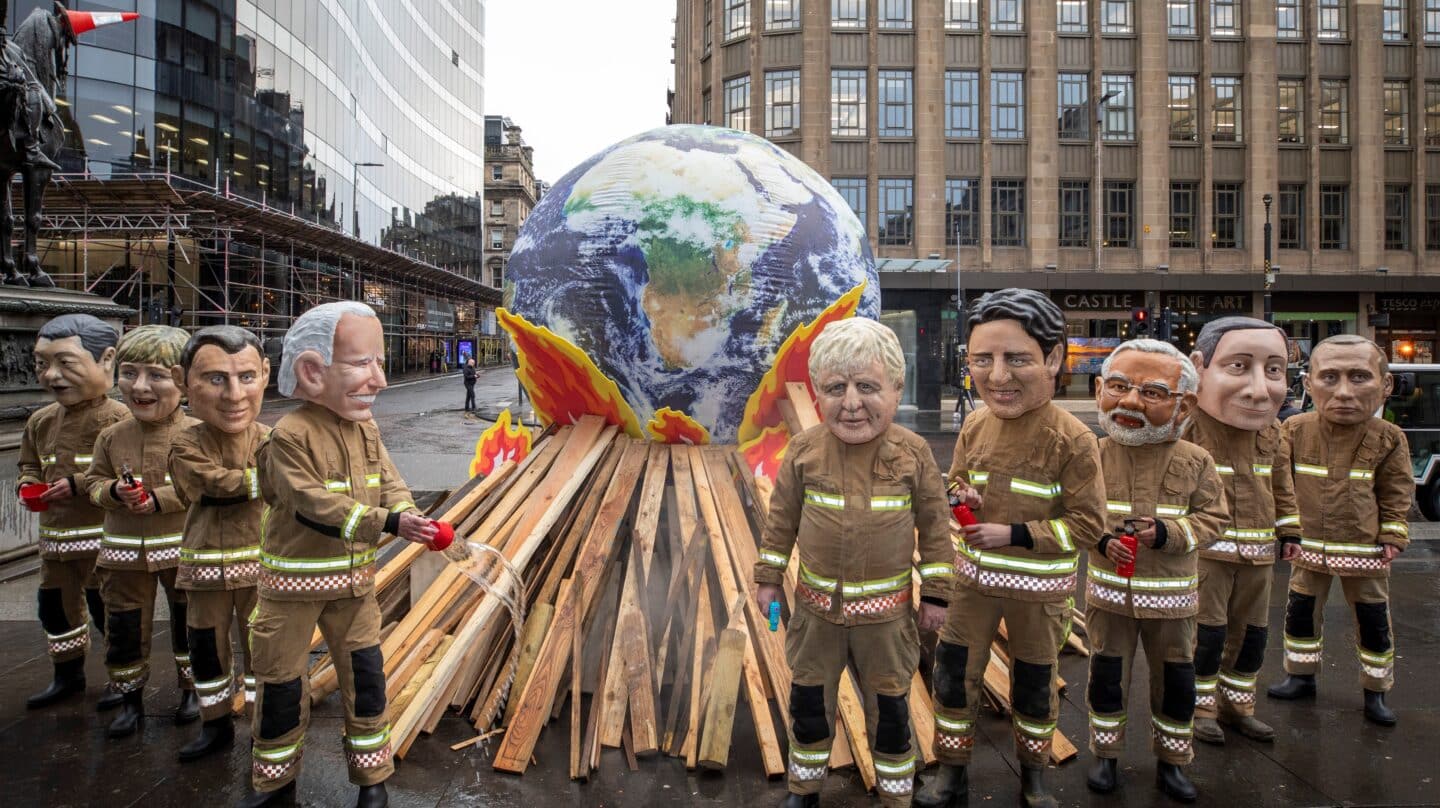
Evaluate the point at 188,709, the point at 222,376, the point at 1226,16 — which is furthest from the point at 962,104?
the point at 188,709

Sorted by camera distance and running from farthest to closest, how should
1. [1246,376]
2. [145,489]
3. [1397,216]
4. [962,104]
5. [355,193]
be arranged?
[355,193] < [1397,216] < [962,104] < [145,489] < [1246,376]

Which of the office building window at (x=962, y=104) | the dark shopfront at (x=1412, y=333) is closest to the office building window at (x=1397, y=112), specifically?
the dark shopfront at (x=1412, y=333)

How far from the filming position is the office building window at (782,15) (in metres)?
30.7

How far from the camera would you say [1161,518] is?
11.0 ft

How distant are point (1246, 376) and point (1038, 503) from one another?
55.5 inches

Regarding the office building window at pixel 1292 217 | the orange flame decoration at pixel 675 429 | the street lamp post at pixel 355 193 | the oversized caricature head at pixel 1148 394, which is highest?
the street lamp post at pixel 355 193

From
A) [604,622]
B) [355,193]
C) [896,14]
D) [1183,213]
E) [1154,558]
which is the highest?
[896,14]

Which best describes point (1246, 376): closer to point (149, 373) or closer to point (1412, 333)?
point (149, 373)

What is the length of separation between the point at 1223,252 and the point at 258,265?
113 ft

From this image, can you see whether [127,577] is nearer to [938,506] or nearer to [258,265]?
[938,506]

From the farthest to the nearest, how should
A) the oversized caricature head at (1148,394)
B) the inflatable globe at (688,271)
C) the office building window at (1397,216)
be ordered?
1. the office building window at (1397,216)
2. the inflatable globe at (688,271)
3. the oversized caricature head at (1148,394)

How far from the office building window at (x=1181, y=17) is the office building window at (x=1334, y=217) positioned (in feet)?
26.1

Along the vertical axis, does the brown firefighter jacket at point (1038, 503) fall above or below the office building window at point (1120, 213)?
below

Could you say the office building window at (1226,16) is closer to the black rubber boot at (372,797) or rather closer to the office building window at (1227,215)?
the office building window at (1227,215)
